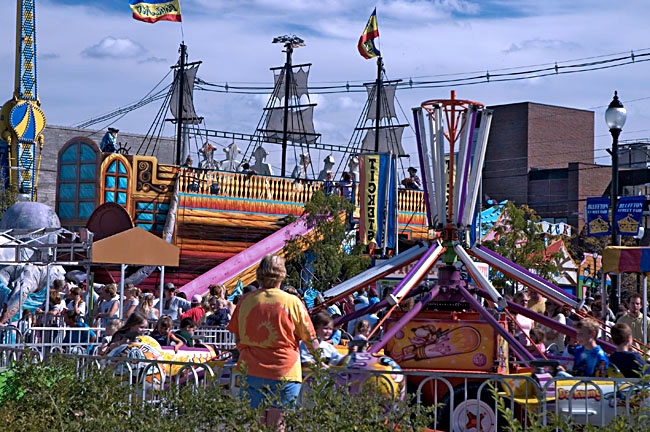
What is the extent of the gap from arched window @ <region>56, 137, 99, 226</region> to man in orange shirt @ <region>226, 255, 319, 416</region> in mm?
24659

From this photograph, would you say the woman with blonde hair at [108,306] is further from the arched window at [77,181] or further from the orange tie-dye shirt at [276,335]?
the arched window at [77,181]

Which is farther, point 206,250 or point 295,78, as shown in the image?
point 295,78

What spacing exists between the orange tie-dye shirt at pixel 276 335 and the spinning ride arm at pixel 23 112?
35836mm

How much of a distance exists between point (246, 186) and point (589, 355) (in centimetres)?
2598

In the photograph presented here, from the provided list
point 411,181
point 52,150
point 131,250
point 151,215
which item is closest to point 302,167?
point 411,181

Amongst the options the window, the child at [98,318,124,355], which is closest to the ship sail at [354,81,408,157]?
the window

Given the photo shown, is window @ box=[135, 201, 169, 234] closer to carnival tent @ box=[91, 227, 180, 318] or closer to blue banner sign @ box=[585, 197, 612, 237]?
blue banner sign @ box=[585, 197, 612, 237]

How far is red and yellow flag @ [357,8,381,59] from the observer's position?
1736 inches

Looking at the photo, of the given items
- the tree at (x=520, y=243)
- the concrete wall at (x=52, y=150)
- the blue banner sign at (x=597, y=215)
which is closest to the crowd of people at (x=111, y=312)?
the blue banner sign at (x=597, y=215)

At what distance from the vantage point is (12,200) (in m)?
40.1

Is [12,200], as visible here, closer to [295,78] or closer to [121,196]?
[121,196]

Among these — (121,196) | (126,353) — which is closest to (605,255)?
(126,353)

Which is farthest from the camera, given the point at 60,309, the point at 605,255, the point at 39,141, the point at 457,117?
the point at 39,141

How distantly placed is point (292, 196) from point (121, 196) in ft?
21.0
